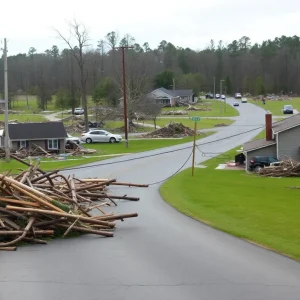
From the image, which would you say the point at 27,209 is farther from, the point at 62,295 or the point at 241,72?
the point at 241,72

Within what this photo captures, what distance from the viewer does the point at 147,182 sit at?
36125mm

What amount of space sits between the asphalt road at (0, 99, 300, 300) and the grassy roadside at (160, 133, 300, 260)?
771 millimetres

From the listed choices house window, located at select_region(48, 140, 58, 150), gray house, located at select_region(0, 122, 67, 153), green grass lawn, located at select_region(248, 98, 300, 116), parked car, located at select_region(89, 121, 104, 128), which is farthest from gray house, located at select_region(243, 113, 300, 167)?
green grass lawn, located at select_region(248, 98, 300, 116)

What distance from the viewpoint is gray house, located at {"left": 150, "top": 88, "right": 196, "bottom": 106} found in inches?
5241

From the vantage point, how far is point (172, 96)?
13450 cm

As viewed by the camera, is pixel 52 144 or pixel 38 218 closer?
pixel 38 218

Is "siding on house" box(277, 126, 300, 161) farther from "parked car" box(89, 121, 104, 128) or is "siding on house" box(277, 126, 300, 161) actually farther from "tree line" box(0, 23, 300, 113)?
"tree line" box(0, 23, 300, 113)

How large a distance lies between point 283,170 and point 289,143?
4.45 metres

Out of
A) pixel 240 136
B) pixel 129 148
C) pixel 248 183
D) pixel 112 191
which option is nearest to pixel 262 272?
pixel 112 191

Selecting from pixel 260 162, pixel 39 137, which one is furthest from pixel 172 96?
pixel 260 162

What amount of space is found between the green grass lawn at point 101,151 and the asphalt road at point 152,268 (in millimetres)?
23788

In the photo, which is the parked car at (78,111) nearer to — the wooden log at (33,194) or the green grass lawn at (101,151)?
the green grass lawn at (101,151)

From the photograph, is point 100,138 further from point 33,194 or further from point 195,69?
point 195,69

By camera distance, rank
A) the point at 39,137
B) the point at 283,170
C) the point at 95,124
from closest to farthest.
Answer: the point at 283,170 < the point at 39,137 < the point at 95,124
